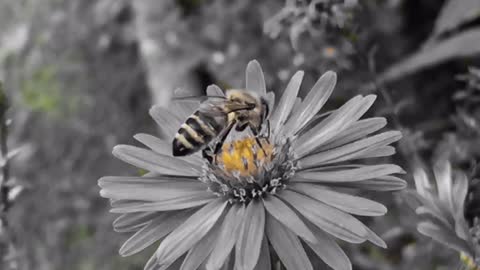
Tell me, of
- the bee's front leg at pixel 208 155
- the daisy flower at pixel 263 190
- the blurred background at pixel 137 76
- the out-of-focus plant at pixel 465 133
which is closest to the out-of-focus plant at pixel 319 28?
the blurred background at pixel 137 76

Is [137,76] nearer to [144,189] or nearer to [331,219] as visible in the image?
[144,189]

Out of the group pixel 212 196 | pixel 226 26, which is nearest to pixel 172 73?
pixel 226 26

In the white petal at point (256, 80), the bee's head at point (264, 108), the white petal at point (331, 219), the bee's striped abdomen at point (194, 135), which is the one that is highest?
the white petal at point (256, 80)

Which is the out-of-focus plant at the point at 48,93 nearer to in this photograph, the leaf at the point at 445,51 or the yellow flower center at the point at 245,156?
the leaf at the point at 445,51

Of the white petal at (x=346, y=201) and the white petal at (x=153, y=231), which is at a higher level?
the white petal at (x=153, y=231)

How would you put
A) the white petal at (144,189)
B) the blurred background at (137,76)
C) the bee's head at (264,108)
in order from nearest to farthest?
the white petal at (144,189) < the bee's head at (264,108) < the blurred background at (137,76)
